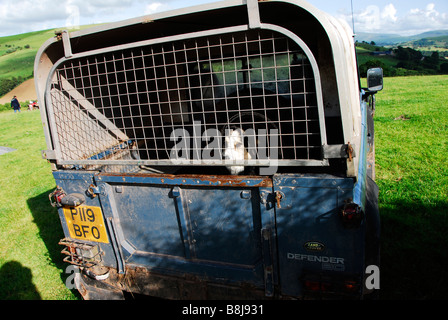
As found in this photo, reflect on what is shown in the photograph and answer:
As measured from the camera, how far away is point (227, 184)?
2355 millimetres

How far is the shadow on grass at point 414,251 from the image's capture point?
3180 millimetres

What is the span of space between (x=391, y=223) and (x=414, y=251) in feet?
2.00

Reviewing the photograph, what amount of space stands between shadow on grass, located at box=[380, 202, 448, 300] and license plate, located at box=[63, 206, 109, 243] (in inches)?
109

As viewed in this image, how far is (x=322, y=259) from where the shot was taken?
7.39 ft

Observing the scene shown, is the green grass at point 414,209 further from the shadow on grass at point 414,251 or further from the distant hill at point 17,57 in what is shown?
the distant hill at point 17,57

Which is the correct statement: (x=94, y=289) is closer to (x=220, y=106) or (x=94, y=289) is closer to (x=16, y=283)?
(x=16, y=283)

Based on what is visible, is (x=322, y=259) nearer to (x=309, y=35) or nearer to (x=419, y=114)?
(x=309, y=35)

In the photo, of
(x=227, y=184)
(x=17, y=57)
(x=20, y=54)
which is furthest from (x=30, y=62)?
(x=227, y=184)

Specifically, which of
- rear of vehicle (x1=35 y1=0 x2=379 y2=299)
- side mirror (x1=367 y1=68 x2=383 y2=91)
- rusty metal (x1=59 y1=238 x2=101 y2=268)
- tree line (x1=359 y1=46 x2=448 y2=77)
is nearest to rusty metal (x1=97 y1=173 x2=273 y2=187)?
rear of vehicle (x1=35 y1=0 x2=379 y2=299)

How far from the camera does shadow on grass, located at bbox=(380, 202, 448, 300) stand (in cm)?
318

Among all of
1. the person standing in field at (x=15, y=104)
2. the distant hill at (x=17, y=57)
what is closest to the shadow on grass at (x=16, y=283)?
the person standing in field at (x=15, y=104)

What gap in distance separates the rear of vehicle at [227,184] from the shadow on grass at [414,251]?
1.02 metres
